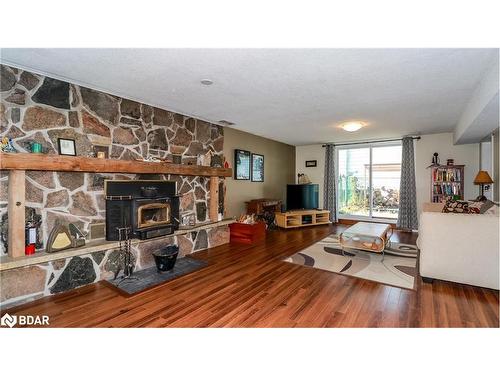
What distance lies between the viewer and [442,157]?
511cm

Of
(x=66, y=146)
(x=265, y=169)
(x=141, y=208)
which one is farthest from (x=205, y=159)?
(x=265, y=169)

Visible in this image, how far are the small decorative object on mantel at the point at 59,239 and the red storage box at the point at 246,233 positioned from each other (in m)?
2.52

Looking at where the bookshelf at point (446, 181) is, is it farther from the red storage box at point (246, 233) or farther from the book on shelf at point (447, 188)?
the red storage box at point (246, 233)

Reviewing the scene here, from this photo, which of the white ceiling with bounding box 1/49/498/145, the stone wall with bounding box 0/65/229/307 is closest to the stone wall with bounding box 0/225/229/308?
the stone wall with bounding box 0/65/229/307

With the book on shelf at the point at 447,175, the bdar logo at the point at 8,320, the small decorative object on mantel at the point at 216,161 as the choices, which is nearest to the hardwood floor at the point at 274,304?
the bdar logo at the point at 8,320

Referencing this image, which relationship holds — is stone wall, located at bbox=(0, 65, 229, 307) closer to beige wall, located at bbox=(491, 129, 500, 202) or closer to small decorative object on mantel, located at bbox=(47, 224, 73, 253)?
small decorative object on mantel, located at bbox=(47, 224, 73, 253)

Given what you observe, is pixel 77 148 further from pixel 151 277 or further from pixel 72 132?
pixel 151 277

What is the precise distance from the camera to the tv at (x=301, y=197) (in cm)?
A: 600

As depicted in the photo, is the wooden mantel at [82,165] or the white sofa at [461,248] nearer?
the wooden mantel at [82,165]

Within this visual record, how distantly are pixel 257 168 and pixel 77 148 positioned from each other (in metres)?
3.80

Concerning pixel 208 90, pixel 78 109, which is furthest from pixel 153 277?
pixel 208 90
